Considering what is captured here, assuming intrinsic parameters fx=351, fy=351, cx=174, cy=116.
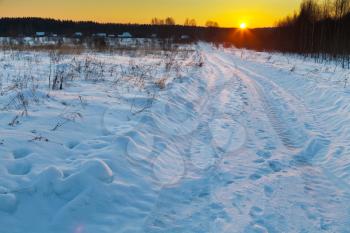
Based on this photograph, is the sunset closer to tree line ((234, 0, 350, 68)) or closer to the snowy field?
the snowy field

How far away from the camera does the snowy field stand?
11.9 feet

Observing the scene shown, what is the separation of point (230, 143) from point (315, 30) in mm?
41434

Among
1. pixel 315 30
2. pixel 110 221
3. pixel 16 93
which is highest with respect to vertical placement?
pixel 315 30

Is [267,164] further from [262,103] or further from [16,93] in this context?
[16,93]

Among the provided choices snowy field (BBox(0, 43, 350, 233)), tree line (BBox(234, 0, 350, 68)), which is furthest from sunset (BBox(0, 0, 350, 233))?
tree line (BBox(234, 0, 350, 68))

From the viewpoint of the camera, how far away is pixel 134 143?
5480 millimetres

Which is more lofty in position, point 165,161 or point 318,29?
point 318,29

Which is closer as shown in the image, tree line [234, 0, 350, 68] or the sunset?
the sunset

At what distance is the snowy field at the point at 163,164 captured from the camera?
3.64m

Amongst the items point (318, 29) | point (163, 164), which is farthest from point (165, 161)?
point (318, 29)

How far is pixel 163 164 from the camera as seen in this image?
518 centimetres

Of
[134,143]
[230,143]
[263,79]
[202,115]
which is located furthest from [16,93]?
[263,79]

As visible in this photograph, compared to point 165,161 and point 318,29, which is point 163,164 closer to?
point 165,161

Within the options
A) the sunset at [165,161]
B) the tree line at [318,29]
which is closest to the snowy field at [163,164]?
the sunset at [165,161]
